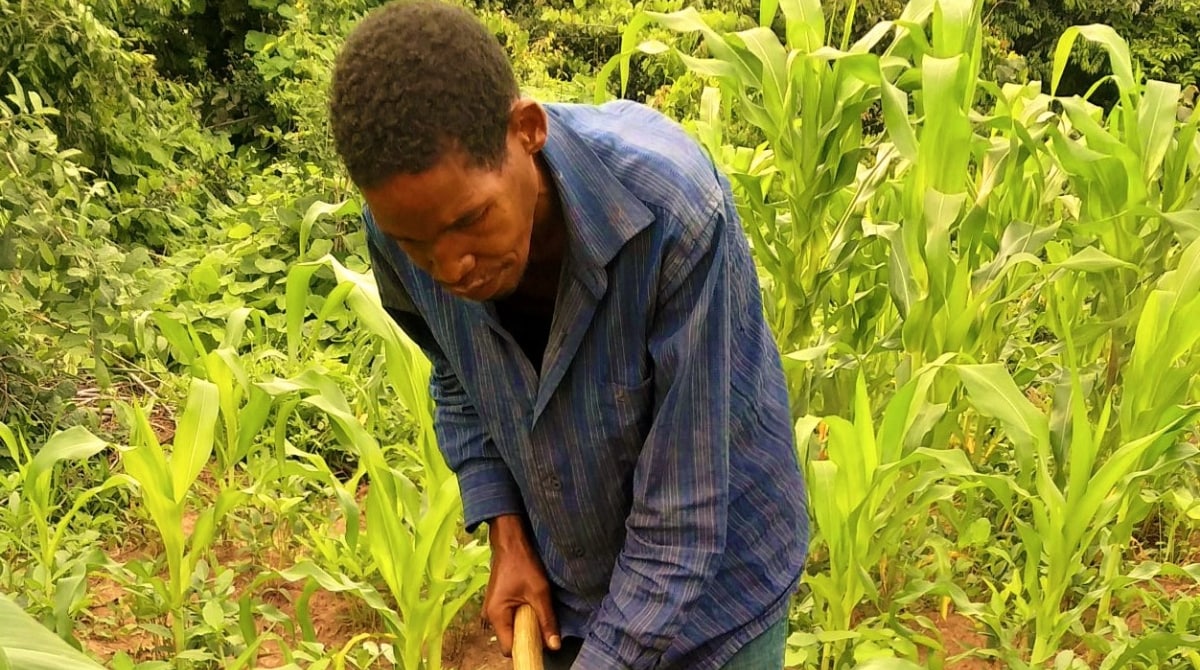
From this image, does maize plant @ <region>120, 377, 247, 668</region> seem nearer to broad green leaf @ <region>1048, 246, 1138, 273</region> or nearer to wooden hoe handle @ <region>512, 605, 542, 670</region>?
wooden hoe handle @ <region>512, 605, 542, 670</region>

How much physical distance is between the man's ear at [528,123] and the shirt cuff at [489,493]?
0.57 m

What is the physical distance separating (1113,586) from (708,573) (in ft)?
3.85

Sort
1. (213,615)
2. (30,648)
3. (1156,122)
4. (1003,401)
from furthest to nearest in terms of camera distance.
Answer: (1156,122), (213,615), (1003,401), (30,648)

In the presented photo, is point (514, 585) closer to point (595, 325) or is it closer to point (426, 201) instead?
point (595, 325)

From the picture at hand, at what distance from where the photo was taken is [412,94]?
86 centimetres

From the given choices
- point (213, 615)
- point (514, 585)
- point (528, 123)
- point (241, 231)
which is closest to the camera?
point (528, 123)

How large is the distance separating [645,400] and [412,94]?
1.42ft

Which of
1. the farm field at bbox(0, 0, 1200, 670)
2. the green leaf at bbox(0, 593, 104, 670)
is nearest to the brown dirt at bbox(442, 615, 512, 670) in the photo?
the farm field at bbox(0, 0, 1200, 670)

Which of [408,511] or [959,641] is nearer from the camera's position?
[408,511]

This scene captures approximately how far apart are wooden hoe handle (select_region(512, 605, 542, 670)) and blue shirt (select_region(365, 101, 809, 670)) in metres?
0.06

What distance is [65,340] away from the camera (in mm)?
2768

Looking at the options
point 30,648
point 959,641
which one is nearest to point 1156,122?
point 959,641

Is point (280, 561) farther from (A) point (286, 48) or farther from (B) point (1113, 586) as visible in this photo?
Answer: (A) point (286, 48)

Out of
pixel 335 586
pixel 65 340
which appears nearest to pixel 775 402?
pixel 335 586
